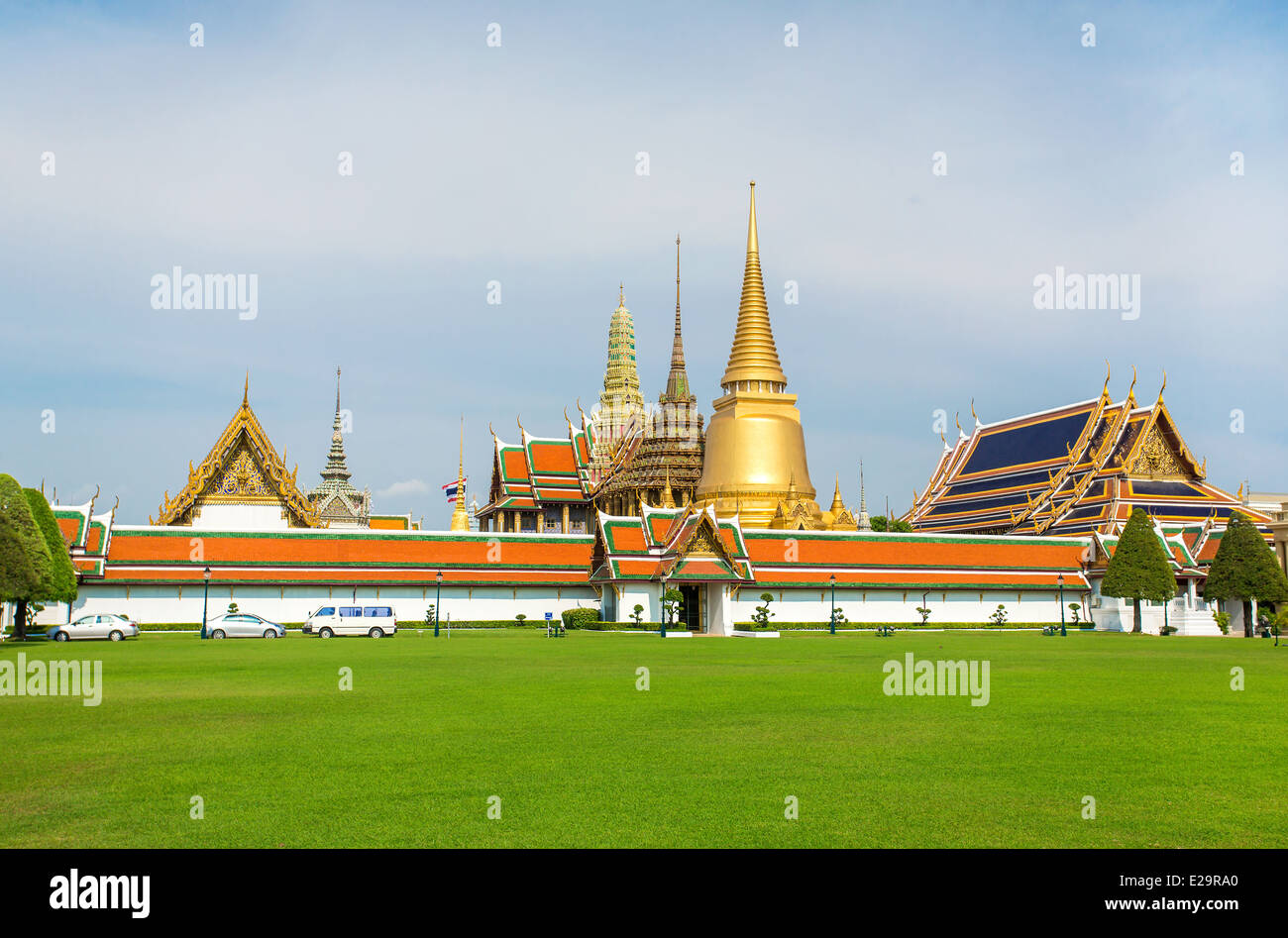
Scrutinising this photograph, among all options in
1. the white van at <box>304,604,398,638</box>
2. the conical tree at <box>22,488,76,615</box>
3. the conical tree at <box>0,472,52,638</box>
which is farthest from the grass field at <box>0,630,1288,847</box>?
the white van at <box>304,604,398,638</box>

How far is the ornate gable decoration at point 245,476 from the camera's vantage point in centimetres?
6297

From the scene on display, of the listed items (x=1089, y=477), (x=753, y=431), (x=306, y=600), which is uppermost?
(x=753, y=431)

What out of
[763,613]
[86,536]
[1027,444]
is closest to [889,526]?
[1027,444]

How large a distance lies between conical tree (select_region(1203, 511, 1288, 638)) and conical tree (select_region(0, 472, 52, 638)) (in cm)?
4873

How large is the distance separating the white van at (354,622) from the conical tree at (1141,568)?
34.5m

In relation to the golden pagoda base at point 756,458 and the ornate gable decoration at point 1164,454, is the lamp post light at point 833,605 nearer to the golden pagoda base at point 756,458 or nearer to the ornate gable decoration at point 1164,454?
the golden pagoda base at point 756,458

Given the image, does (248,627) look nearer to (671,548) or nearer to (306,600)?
(306,600)

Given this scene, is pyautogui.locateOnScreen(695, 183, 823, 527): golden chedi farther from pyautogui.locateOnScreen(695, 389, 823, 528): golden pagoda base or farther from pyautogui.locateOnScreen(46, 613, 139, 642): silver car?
pyautogui.locateOnScreen(46, 613, 139, 642): silver car

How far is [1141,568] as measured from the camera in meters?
54.7

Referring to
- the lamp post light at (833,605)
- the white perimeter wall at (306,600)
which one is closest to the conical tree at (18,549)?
the white perimeter wall at (306,600)

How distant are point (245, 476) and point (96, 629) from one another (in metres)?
21.5

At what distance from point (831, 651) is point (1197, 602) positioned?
34.8 metres

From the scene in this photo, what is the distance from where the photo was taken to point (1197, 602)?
60.1m
